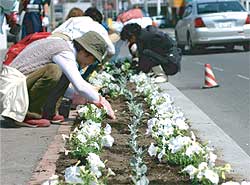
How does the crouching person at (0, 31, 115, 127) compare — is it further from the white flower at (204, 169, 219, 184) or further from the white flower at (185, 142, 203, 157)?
the white flower at (204, 169, 219, 184)

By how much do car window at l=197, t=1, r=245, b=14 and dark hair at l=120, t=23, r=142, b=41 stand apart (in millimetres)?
13390

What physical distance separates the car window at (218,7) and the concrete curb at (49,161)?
60.2ft

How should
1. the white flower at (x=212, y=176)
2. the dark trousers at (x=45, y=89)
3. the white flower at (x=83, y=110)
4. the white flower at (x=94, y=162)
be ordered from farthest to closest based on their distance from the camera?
the dark trousers at (x=45, y=89)
the white flower at (x=83, y=110)
the white flower at (x=94, y=162)
the white flower at (x=212, y=176)

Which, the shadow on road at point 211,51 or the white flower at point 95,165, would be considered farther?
the shadow on road at point 211,51

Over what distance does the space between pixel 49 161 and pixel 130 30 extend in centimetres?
682

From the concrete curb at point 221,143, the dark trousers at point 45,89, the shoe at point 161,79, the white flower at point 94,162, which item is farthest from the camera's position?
the shoe at point 161,79

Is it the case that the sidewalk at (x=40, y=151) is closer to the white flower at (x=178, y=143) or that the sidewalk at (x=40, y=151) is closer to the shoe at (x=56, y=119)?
the shoe at (x=56, y=119)

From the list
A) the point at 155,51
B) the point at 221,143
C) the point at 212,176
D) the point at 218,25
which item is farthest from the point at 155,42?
the point at 218,25

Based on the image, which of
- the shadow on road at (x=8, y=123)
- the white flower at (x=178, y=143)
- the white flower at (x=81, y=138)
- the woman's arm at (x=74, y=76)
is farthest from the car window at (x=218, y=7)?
the white flower at (x=178, y=143)

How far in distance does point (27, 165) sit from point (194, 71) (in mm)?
13415

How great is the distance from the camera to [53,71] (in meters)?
8.64

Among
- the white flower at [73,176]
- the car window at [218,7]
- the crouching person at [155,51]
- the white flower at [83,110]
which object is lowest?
the car window at [218,7]

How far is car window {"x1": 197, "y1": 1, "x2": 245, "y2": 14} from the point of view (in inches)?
1044

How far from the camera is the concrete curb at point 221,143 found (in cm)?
647
